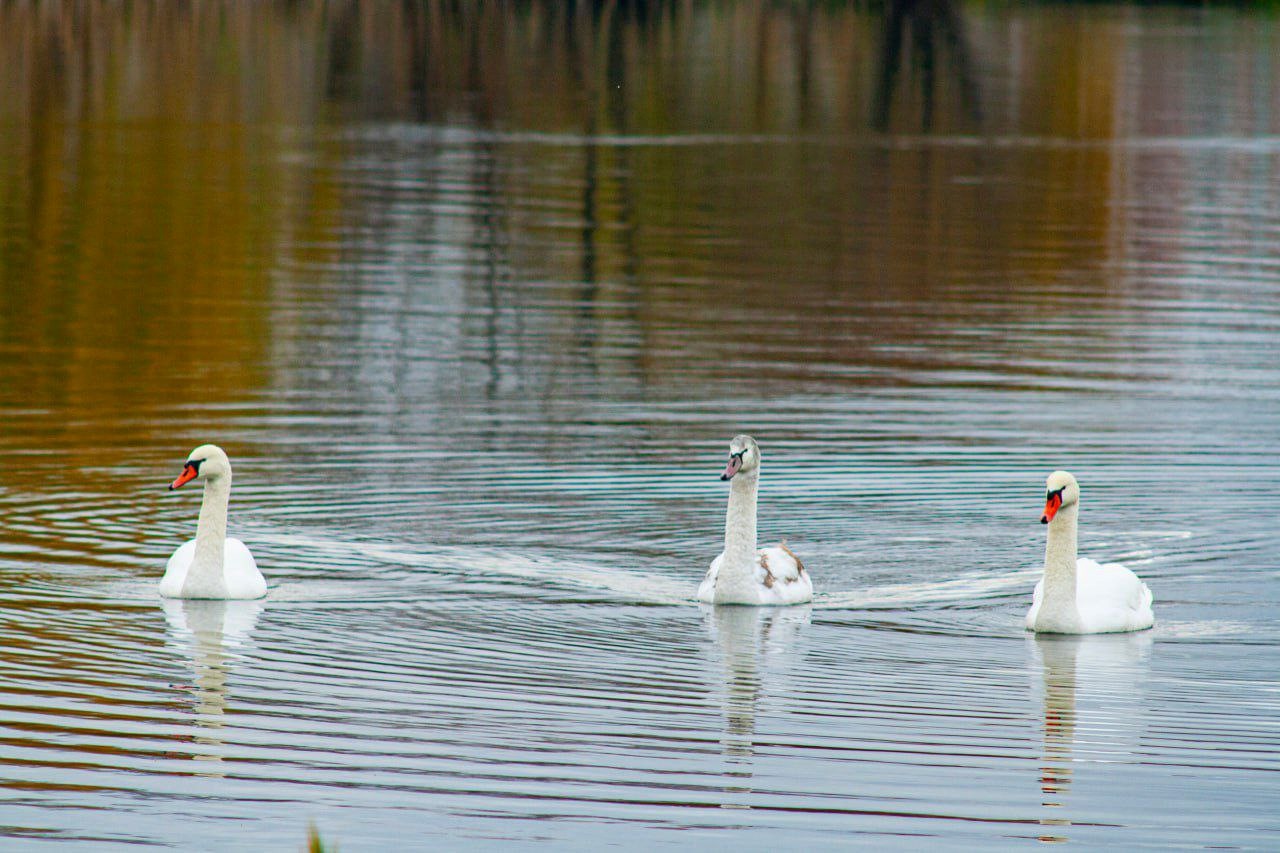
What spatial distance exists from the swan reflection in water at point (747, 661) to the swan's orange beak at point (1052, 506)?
1581 mm

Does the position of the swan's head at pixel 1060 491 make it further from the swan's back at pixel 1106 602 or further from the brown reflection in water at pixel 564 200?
the brown reflection in water at pixel 564 200

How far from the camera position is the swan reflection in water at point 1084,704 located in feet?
33.5

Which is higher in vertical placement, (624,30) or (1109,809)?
(624,30)

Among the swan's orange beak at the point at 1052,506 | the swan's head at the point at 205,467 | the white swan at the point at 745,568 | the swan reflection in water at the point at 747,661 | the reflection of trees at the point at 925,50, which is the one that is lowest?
the swan reflection in water at the point at 747,661

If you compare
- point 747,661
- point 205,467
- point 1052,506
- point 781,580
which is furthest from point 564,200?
point 747,661

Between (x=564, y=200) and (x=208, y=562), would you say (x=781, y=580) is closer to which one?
(x=208, y=562)

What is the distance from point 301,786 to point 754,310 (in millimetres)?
20236

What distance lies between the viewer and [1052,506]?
43.2ft

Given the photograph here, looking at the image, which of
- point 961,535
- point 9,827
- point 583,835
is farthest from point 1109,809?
point 961,535

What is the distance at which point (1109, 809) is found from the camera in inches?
381

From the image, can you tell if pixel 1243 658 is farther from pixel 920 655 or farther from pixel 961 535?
pixel 961 535

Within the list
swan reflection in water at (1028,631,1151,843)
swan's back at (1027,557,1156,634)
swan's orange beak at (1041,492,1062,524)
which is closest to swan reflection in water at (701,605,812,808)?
swan reflection in water at (1028,631,1151,843)

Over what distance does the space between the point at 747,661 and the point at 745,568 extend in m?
1.50

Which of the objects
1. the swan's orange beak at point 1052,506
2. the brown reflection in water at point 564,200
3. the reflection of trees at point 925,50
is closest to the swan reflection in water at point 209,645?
the swan's orange beak at point 1052,506
